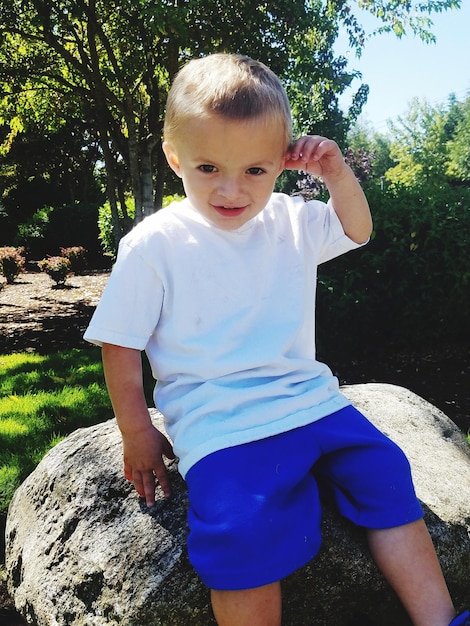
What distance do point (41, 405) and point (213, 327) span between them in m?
2.91

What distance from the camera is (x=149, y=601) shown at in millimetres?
1813

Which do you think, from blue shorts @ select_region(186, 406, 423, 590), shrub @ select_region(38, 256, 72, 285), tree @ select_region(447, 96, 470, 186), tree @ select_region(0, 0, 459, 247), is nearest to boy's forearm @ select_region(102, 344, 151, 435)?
blue shorts @ select_region(186, 406, 423, 590)

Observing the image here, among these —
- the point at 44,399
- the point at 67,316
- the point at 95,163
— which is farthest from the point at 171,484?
the point at 95,163

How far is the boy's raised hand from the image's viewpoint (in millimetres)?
2062

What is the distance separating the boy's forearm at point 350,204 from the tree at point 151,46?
4.17 m

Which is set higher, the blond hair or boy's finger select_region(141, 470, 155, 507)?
the blond hair

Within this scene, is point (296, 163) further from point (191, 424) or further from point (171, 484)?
point (171, 484)

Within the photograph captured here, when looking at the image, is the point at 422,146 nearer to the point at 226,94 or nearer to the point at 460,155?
the point at 460,155

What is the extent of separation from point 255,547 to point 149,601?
479 mm

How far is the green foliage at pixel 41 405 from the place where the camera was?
3.60 m

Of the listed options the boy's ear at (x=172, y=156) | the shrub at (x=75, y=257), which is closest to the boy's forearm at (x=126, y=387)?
the boy's ear at (x=172, y=156)

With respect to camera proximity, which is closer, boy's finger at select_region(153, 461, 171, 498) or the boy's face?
the boy's face

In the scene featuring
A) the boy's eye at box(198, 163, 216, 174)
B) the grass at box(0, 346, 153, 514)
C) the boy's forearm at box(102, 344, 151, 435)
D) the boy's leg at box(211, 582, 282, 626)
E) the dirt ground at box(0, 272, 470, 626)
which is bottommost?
the dirt ground at box(0, 272, 470, 626)

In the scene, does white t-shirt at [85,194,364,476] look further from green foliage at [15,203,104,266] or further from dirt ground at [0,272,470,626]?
green foliage at [15,203,104,266]
